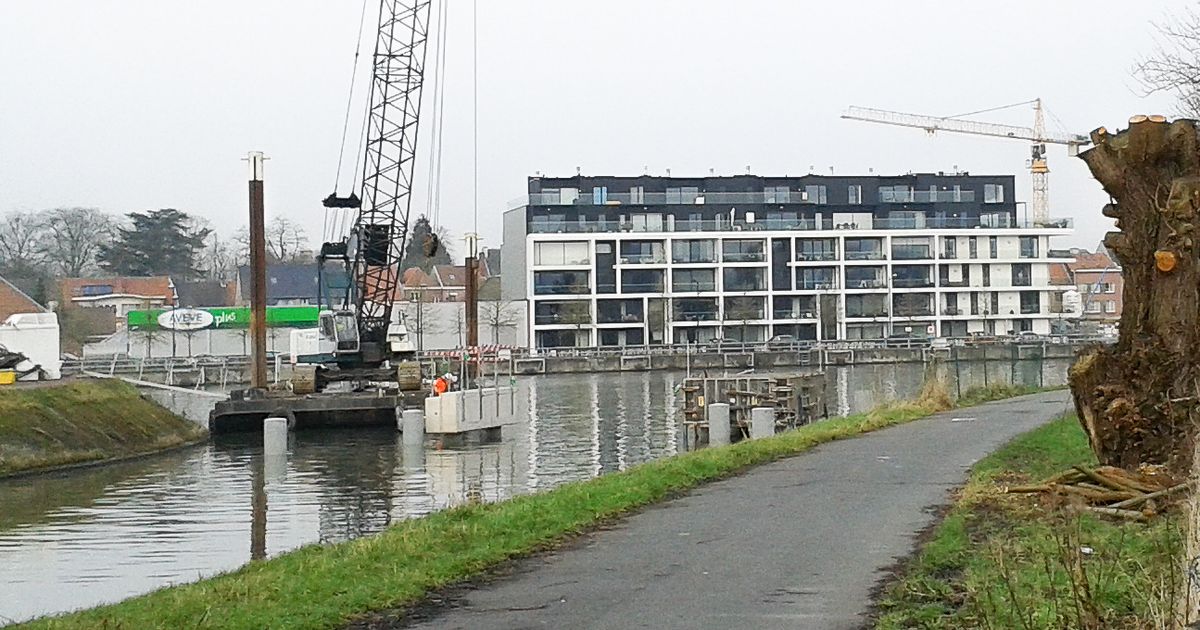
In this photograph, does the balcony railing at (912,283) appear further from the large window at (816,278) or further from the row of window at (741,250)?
the large window at (816,278)

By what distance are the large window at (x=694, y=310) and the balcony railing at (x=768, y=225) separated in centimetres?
504

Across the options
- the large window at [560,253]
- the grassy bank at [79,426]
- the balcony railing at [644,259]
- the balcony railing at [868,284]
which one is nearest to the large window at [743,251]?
the balcony railing at [644,259]

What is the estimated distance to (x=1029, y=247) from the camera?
103312 mm

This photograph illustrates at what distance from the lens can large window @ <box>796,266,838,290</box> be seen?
101375 mm

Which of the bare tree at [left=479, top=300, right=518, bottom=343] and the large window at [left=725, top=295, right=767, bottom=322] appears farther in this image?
the bare tree at [left=479, top=300, right=518, bottom=343]

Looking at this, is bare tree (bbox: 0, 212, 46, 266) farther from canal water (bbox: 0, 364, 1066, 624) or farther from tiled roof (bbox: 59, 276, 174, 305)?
canal water (bbox: 0, 364, 1066, 624)

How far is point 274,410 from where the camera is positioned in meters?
43.9

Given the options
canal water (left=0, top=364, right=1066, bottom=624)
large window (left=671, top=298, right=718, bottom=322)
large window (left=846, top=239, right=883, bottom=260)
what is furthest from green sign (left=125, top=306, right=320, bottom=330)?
canal water (left=0, top=364, right=1066, bottom=624)

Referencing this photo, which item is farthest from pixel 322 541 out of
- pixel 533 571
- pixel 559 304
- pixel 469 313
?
pixel 559 304

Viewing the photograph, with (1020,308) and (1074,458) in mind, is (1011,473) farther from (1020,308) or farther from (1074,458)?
(1020,308)

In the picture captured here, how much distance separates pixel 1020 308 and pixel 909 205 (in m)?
11.0

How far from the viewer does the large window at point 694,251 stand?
10075 cm

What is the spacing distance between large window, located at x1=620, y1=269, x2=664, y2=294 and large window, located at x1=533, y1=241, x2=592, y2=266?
9.43 ft

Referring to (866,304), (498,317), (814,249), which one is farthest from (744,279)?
(498,317)
